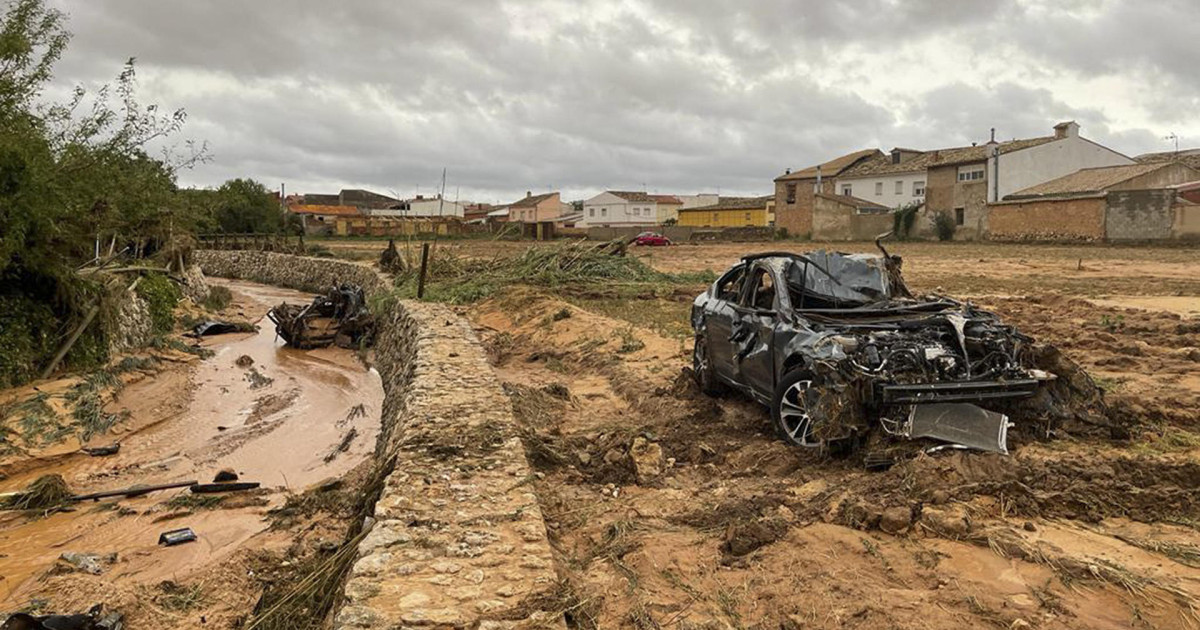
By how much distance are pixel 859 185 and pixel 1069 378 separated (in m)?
60.3

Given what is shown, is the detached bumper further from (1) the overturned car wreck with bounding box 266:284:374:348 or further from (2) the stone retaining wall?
(1) the overturned car wreck with bounding box 266:284:374:348

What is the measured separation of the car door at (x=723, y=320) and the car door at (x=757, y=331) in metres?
0.14

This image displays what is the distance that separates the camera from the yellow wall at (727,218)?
221 ft

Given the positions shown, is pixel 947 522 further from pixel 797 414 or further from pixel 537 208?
pixel 537 208

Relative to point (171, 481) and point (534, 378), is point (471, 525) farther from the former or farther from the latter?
point (534, 378)

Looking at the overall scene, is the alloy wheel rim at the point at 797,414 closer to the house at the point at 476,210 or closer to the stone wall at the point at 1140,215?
the stone wall at the point at 1140,215

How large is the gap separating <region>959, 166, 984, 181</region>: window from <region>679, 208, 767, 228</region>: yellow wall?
57.0 feet

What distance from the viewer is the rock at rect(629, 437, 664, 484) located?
6445 mm

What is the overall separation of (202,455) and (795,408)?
790 cm

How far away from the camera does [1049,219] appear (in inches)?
1571

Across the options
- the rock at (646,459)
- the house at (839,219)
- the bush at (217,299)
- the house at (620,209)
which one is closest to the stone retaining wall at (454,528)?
the rock at (646,459)

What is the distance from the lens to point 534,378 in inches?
473

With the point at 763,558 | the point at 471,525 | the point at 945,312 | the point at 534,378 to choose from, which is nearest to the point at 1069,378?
the point at 945,312

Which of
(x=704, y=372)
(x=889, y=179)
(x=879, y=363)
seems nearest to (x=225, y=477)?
(x=704, y=372)
